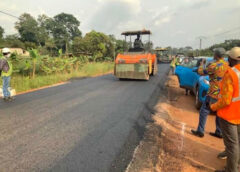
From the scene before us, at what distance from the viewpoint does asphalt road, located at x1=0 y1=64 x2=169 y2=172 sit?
2.51 meters

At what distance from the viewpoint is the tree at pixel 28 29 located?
5400 centimetres

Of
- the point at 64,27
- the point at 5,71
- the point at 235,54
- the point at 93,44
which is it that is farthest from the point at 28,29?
the point at 235,54

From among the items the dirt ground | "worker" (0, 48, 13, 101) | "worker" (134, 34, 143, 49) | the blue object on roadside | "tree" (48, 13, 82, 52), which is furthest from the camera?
"tree" (48, 13, 82, 52)

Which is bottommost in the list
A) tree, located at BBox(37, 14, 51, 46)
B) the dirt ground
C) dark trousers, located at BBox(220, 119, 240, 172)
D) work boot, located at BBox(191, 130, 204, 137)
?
the dirt ground

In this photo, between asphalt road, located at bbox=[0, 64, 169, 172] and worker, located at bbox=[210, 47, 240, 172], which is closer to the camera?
worker, located at bbox=[210, 47, 240, 172]

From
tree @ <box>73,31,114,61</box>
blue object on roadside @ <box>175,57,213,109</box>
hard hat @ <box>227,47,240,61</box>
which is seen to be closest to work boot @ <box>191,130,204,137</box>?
blue object on roadside @ <box>175,57,213,109</box>

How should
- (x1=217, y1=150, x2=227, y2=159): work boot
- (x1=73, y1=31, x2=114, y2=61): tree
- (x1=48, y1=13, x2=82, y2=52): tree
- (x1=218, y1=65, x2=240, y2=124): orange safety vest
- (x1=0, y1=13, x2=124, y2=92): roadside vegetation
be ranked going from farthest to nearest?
(x1=48, y1=13, x2=82, y2=52): tree
(x1=73, y1=31, x2=114, y2=61): tree
(x1=0, y1=13, x2=124, y2=92): roadside vegetation
(x1=217, y1=150, x2=227, y2=159): work boot
(x1=218, y1=65, x2=240, y2=124): orange safety vest

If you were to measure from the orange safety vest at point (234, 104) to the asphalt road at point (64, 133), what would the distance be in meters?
1.71

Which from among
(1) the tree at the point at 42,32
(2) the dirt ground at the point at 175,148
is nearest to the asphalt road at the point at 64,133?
(2) the dirt ground at the point at 175,148

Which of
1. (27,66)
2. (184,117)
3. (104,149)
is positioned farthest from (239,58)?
(27,66)

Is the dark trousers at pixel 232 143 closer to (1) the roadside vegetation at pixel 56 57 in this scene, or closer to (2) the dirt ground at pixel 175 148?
(2) the dirt ground at pixel 175 148

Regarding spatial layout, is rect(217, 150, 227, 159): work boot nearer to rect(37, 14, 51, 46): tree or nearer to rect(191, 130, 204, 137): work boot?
rect(191, 130, 204, 137): work boot

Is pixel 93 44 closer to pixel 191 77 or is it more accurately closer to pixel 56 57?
pixel 56 57

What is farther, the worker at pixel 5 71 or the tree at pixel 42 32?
the tree at pixel 42 32
